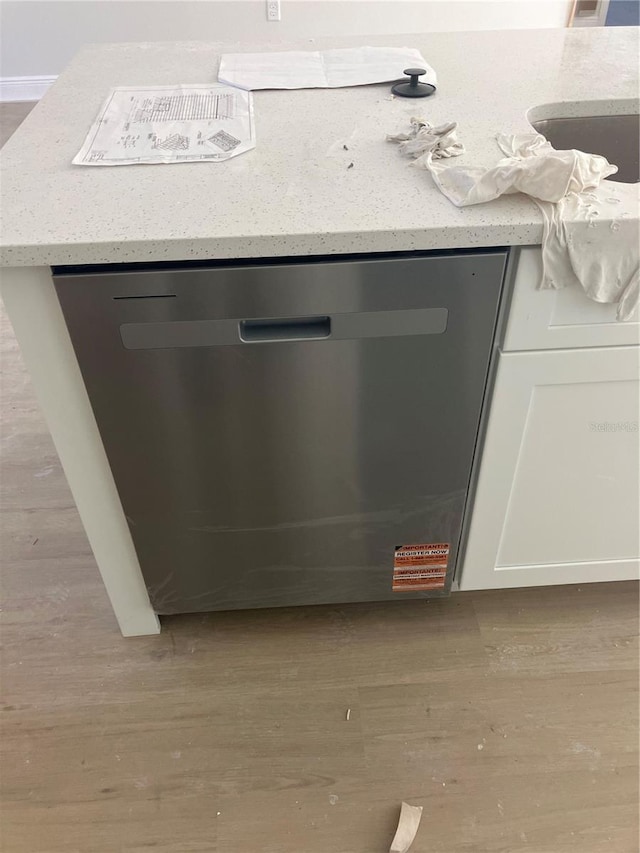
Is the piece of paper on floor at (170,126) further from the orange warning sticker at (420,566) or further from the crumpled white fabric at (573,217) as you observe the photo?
the orange warning sticker at (420,566)

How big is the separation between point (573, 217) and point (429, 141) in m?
0.29

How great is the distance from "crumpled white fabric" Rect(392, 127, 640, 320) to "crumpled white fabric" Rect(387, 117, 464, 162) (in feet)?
0.31

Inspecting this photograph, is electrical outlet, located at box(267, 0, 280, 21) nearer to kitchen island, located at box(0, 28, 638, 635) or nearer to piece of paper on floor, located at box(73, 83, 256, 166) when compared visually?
kitchen island, located at box(0, 28, 638, 635)

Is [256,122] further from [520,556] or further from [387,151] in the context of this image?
[520,556]

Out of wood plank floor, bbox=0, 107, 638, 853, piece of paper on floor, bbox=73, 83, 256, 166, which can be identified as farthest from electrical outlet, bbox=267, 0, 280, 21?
wood plank floor, bbox=0, 107, 638, 853

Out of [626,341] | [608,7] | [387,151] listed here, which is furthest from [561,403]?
[608,7]

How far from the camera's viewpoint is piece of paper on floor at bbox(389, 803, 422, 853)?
1.12 metres

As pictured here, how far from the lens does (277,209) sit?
921 millimetres

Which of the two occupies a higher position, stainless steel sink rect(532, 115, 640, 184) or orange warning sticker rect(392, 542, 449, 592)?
stainless steel sink rect(532, 115, 640, 184)

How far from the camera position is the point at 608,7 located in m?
4.54

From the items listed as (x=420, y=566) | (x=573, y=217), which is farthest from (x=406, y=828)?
(x=573, y=217)

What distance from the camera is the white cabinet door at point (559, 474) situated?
3.49ft

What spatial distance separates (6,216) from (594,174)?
0.83m

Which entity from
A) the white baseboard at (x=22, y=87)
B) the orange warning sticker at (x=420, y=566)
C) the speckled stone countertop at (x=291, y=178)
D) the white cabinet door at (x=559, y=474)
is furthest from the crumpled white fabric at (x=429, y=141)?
the white baseboard at (x=22, y=87)
